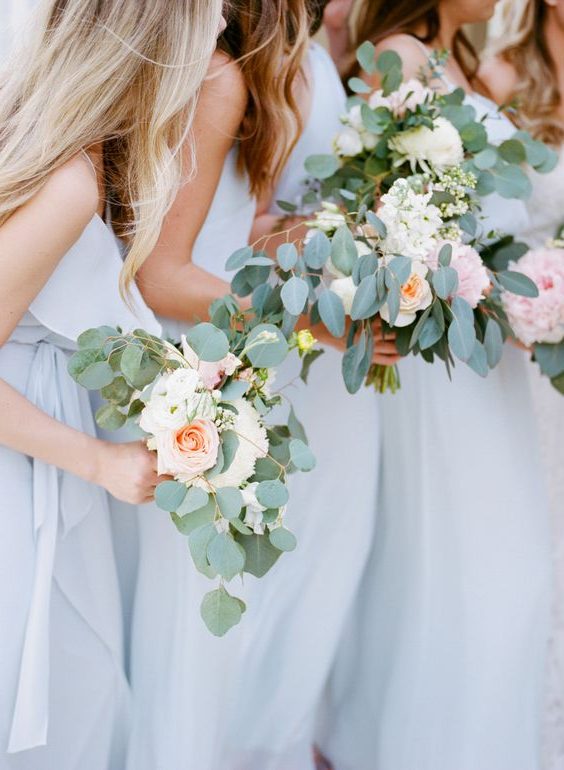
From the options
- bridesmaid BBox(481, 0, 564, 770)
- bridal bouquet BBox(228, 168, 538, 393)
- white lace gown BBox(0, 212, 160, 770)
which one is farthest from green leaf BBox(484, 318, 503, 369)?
bridesmaid BBox(481, 0, 564, 770)

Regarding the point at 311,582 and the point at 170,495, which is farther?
the point at 311,582

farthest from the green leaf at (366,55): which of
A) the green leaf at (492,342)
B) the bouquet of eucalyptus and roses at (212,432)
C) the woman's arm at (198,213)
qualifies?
the bouquet of eucalyptus and roses at (212,432)

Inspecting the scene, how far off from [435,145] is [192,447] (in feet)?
2.73

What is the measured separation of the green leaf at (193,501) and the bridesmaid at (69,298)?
0.20m

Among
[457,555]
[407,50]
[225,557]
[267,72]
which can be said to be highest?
[407,50]

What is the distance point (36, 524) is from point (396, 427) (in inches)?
41.2

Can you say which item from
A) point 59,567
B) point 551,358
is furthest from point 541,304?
point 59,567

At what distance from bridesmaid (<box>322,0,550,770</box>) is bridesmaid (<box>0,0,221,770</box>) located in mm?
840

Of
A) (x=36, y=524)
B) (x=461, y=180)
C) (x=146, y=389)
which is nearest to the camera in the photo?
(x=146, y=389)

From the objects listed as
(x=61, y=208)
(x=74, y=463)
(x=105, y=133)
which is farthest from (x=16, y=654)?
(x=105, y=133)

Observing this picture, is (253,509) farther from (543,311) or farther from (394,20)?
(394,20)

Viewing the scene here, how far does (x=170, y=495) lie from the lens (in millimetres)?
1345

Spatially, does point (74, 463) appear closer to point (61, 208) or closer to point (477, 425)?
point (61, 208)

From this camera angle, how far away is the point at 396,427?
2.36 m
